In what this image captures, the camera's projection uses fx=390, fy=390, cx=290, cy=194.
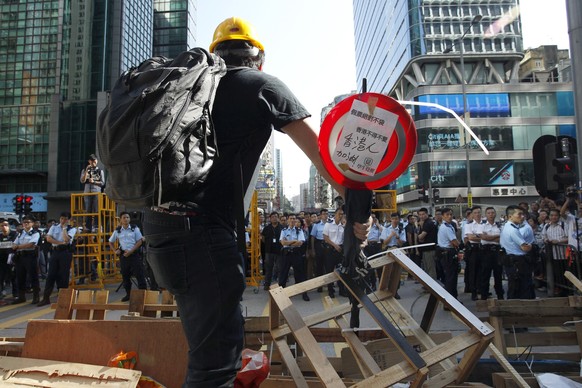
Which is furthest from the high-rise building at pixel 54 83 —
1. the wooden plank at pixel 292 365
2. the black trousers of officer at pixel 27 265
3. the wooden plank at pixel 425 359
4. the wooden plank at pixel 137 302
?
the wooden plank at pixel 425 359

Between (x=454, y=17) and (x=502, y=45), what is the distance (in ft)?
20.9

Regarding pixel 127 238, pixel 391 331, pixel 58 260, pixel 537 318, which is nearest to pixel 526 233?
pixel 537 318

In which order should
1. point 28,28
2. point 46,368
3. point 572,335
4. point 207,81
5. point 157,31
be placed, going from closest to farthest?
point 207,81, point 46,368, point 572,335, point 28,28, point 157,31

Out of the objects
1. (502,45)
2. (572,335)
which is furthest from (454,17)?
(572,335)

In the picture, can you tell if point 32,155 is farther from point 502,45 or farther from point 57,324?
point 502,45

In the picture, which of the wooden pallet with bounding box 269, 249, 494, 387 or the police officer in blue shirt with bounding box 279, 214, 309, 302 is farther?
the police officer in blue shirt with bounding box 279, 214, 309, 302

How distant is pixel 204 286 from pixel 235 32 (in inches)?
45.9

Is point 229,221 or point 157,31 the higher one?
point 157,31

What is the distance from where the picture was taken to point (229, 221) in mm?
1639

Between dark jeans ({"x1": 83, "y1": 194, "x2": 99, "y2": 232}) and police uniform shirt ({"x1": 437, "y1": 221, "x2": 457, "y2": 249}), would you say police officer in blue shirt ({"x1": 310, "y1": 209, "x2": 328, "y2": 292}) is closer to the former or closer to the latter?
police uniform shirt ({"x1": 437, "y1": 221, "x2": 457, "y2": 249})

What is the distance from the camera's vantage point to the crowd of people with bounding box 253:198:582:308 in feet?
24.8

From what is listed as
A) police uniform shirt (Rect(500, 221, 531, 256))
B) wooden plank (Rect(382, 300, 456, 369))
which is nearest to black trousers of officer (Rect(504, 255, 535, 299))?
police uniform shirt (Rect(500, 221, 531, 256))

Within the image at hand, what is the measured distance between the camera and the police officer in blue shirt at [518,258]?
7.25 metres

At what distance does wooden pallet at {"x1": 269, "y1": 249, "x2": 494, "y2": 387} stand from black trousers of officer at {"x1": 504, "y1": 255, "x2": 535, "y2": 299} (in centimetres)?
566
